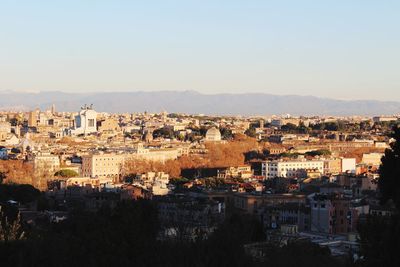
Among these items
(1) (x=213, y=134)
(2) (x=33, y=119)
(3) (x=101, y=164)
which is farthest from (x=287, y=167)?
(2) (x=33, y=119)

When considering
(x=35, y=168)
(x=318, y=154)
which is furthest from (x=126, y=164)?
(x=318, y=154)

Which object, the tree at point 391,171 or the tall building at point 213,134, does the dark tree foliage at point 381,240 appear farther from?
the tall building at point 213,134

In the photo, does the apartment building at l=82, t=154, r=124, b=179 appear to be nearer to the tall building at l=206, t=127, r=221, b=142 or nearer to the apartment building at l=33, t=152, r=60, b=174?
the apartment building at l=33, t=152, r=60, b=174

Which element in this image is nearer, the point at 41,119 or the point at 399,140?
the point at 399,140

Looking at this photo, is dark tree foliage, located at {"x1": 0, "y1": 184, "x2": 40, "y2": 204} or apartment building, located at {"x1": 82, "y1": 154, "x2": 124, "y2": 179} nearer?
dark tree foliage, located at {"x1": 0, "y1": 184, "x2": 40, "y2": 204}

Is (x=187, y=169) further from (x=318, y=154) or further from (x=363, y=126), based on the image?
(x=363, y=126)

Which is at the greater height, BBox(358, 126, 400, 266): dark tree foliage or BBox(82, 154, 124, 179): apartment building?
BBox(358, 126, 400, 266): dark tree foliage

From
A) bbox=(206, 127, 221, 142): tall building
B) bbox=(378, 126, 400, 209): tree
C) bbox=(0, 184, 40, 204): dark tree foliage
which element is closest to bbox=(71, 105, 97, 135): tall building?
bbox=(206, 127, 221, 142): tall building

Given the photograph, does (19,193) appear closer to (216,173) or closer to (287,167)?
(216,173)

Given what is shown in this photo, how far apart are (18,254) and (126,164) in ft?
130

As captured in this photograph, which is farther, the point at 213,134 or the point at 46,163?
the point at 213,134

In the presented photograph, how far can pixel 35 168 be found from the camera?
48.3 m

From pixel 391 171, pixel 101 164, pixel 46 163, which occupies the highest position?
pixel 391 171

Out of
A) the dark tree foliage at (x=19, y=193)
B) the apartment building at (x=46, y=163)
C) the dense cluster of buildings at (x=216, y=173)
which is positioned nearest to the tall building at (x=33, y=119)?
the dense cluster of buildings at (x=216, y=173)
